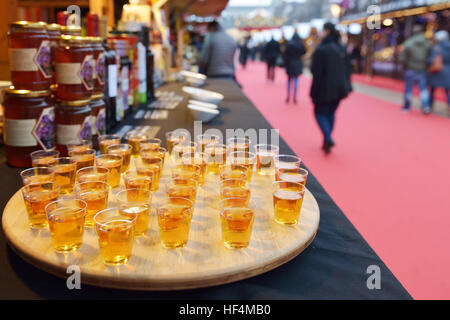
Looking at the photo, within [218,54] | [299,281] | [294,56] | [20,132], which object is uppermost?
[294,56]

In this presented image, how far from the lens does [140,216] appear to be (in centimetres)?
87

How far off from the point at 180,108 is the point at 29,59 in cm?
144

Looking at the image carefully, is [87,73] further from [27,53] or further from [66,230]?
[66,230]

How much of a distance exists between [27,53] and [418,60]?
24.7ft

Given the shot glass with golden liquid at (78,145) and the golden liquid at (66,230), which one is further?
the shot glass with golden liquid at (78,145)

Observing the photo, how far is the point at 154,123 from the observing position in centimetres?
217

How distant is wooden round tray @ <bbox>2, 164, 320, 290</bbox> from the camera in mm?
721

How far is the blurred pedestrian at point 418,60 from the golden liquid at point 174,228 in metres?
7.53

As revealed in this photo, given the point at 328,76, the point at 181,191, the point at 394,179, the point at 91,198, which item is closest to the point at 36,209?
the point at 91,198

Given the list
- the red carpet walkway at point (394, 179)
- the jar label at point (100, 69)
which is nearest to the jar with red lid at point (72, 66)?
the jar label at point (100, 69)

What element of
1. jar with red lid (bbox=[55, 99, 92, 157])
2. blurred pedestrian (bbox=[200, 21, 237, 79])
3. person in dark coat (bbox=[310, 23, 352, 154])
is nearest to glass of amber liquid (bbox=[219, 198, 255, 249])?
jar with red lid (bbox=[55, 99, 92, 157])

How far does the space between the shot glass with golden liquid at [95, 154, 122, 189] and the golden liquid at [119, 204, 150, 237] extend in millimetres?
287

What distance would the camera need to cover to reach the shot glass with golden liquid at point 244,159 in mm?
1238

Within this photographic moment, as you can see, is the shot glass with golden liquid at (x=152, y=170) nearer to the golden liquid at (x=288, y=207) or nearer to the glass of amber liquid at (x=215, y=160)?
the glass of amber liquid at (x=215, y=160)
